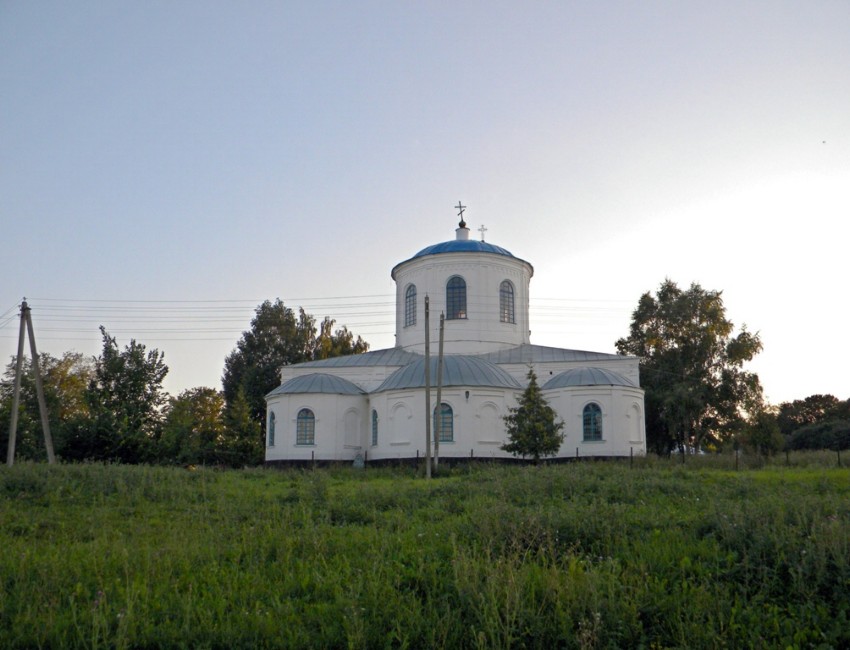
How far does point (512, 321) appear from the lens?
3650 centimetres

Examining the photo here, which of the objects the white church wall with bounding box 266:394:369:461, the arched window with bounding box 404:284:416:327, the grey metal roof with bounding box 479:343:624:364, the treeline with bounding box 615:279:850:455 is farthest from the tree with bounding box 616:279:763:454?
the white church wall with bounding box 266:394:369:461

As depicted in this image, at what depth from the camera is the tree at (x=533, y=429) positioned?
28734 millimetres

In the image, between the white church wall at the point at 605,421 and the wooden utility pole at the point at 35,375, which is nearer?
the wooden utility pole at the point at 35,375

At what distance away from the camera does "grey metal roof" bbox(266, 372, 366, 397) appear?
3312 cm

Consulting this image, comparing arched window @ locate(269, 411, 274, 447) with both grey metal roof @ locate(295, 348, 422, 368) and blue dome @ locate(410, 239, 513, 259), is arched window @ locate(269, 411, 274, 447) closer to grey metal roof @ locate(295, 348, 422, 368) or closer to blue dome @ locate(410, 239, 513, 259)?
grey metal roof @ locate(295, 348, 422, 368)

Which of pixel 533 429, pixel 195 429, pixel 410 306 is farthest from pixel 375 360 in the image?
pixel 195 429

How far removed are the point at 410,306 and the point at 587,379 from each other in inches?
366

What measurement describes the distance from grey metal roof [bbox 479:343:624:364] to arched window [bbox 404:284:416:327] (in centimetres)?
390

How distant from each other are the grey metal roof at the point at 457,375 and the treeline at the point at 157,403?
9864mm

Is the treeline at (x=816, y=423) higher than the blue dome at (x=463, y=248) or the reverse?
the reverse

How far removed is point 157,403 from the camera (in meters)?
35.5

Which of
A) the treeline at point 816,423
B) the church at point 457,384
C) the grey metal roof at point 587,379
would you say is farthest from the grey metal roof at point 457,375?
the treeline at point 816,423

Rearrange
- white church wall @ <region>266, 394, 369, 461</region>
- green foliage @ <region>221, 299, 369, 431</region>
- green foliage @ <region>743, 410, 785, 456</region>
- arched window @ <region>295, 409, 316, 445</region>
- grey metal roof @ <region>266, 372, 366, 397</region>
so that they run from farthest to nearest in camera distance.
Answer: green foliage @ <region>221, 299, 369, 431</region>, grey metal roof @ <region>266, 372, 366, 397</region>, arched window @ <region>295, 409, 316, 445</region>, white church wall @ <region>266, 394, 369, 461</region>, green foliage @ <region>743, 410, 785, 456</region>

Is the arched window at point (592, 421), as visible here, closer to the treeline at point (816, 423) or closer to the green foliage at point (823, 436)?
the treeline at point (816, 423)
